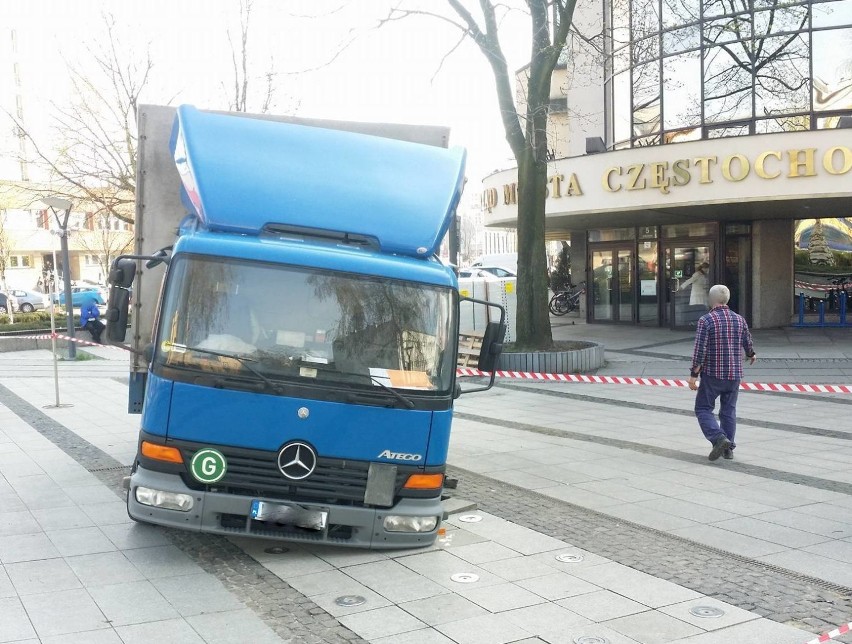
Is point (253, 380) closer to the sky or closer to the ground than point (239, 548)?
closer to the sky

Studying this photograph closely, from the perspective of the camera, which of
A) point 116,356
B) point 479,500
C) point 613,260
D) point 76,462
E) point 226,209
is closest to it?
point 226,209

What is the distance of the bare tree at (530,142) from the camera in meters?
17.8

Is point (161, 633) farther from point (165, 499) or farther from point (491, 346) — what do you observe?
point (491, 346)

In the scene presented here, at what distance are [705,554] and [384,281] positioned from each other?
9.81 ft

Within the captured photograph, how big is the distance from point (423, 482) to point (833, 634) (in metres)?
2.63

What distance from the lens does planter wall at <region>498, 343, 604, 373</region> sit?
17.2m

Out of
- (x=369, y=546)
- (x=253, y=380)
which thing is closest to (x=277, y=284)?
(x=253, y=380)

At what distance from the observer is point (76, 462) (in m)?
9.54

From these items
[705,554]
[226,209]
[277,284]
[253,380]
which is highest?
[226,209]

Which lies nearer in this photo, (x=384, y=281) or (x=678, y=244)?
(x=384, y=281)

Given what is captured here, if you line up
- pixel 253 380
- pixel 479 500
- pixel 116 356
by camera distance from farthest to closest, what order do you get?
pixel 116 356 < pixel 479 500 < pixel 253 380

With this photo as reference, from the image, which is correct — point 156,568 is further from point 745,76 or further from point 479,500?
point 745,76

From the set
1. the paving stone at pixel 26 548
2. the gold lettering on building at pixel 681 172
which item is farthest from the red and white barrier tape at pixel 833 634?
the gold lettering on building at pixel 681 172

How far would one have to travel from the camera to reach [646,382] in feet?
44.4
